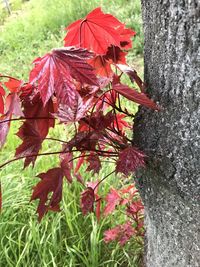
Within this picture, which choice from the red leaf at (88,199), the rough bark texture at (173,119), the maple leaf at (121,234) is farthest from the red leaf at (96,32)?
the maple leaf at (121,234)

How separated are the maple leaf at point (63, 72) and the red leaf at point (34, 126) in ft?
0.36

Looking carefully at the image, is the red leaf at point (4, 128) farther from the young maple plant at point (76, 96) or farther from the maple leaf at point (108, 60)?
the maple leaf at point (108, 60)

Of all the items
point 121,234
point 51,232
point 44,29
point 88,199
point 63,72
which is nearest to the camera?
point 63,72

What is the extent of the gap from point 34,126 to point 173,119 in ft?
0.98

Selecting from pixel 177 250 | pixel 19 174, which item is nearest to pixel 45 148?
pixel 19 174

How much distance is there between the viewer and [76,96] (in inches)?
28.7

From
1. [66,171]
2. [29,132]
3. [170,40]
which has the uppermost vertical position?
[170,40]

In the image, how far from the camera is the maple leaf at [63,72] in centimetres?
73

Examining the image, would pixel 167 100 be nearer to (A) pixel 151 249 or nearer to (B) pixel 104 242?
(A) pixel 151 249

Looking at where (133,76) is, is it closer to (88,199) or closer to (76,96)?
(76,96)

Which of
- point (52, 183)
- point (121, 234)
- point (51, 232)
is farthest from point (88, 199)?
point (51, 232)

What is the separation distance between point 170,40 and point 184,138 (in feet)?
0.63

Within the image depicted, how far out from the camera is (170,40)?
75 centimetres

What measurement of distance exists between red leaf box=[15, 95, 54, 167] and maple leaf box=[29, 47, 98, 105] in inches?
4.3
